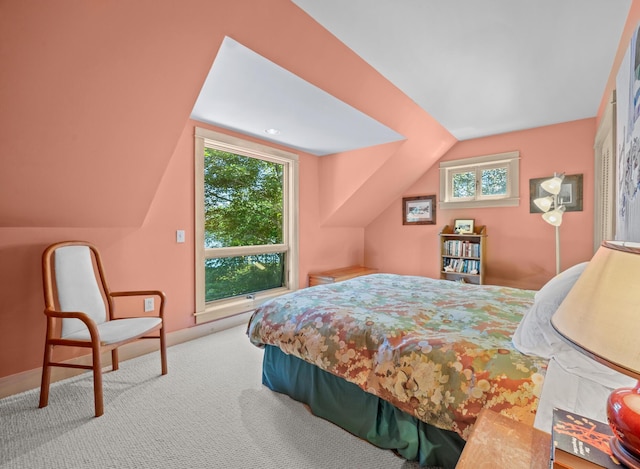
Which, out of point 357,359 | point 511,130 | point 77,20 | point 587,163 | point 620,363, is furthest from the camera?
point 511,130

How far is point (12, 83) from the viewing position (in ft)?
4.84

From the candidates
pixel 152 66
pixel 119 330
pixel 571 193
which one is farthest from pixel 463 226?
pixel 119 330

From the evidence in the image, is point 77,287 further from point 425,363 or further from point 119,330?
point 425,363

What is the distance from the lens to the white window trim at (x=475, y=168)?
12.3 feet

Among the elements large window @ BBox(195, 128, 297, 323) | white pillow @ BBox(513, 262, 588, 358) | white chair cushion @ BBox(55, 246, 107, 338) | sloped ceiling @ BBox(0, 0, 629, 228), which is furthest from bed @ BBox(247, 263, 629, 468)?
sloped ceiling @ BBox(0, 0, 629, 228)

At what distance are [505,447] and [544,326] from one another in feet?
2.41

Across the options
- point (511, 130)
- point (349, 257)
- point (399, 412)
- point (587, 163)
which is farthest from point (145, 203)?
point (587, 163)

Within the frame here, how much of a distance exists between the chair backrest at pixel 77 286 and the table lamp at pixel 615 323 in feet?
8.62

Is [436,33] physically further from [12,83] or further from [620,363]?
[12,83]

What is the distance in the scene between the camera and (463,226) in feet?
13.4

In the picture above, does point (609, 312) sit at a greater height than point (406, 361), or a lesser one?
greater

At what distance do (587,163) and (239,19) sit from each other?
3852mm

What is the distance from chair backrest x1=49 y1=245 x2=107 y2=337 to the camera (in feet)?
6.68

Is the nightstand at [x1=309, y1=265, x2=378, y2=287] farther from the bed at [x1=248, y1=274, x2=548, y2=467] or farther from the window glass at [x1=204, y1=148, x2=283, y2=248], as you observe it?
the bed at [x1=248, y1=274, x2=548, y2=467]
